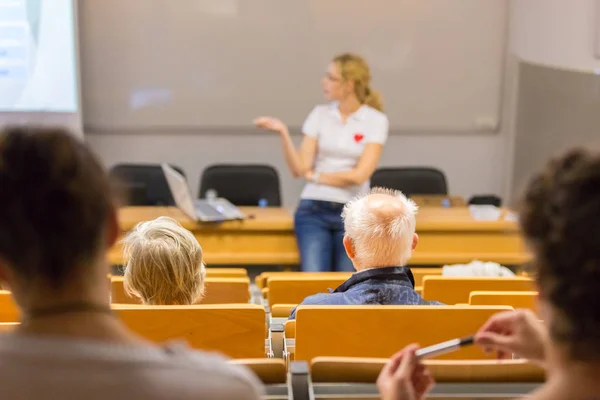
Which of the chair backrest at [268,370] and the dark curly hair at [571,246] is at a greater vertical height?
the dark curly hair at [571,246]

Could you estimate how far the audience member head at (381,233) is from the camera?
232 cm

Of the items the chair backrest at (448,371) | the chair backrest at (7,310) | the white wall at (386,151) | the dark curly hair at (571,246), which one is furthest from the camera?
the white wall at (386,151)

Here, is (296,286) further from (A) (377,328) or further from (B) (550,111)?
(B) (550,111)

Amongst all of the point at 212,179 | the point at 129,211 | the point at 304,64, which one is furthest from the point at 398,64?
the point at 129,211

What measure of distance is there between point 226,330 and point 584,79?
3833 mm

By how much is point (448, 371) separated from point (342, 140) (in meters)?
2.86

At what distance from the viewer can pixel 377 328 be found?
183cm

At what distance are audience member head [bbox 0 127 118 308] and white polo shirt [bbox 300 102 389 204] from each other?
3.19 m

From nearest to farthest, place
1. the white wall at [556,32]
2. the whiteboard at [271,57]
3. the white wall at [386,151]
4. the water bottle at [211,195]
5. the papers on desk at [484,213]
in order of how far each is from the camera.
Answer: the papers on desk at [484,213] → the water bottle at [211,195] → the white wall at [556,32] → the whiteboard at [271,57] → the white wall at [386,151]

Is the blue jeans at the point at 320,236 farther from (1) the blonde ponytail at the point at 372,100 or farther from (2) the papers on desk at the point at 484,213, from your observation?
(2) the papers on desk at the point at 484,213

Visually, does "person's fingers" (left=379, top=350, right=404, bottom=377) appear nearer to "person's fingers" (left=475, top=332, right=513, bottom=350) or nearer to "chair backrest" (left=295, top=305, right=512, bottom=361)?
"person's fingers" (left=475, top=332, right=513, bottom=350)

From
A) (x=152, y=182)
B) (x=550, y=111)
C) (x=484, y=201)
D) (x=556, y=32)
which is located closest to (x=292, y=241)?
(x=152, y=182)

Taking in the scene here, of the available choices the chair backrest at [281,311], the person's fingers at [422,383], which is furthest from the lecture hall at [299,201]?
the chair backrest at [281,311]

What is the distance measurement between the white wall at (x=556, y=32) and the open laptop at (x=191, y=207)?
8.48 ft
